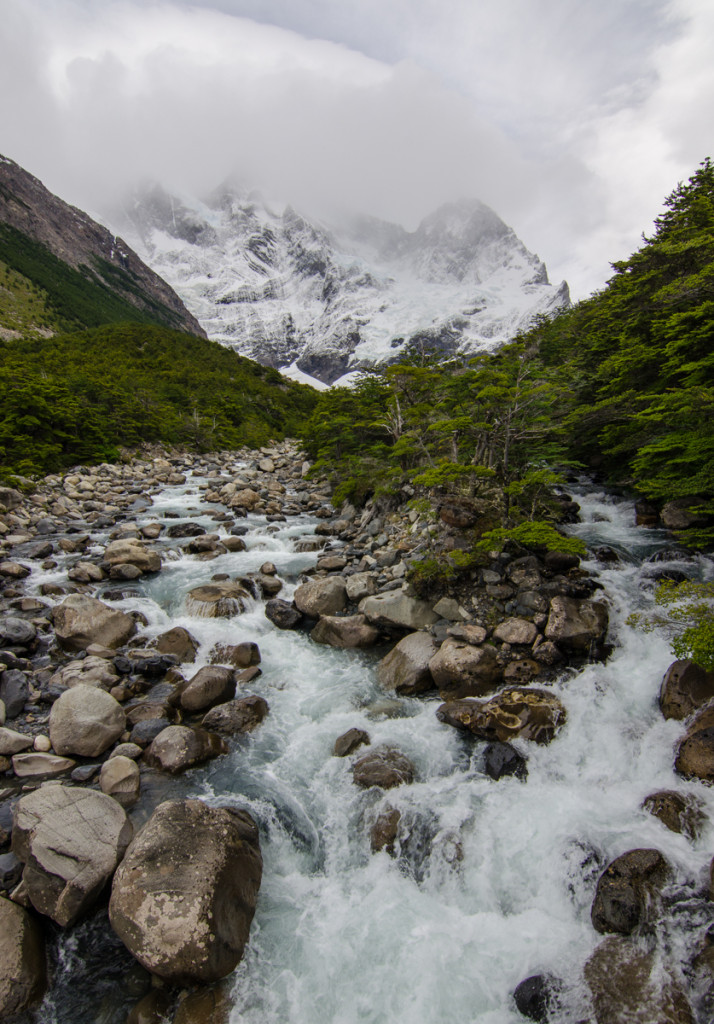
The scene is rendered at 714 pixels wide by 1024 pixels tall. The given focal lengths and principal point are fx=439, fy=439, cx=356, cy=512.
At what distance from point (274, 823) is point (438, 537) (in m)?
7.58

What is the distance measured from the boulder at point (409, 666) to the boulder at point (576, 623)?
2.51m

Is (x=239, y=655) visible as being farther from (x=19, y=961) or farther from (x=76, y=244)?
(x=76, y=244)

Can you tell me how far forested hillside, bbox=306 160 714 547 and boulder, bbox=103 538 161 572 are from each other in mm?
8366

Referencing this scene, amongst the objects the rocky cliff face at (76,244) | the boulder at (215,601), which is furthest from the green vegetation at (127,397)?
the rocky cliff face at (76,244)

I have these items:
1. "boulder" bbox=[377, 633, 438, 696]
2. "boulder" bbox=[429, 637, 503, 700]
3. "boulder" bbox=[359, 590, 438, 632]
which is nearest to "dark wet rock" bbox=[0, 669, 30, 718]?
"boulder" bbox=[377, 633, 438, 696]

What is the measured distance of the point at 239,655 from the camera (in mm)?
9906

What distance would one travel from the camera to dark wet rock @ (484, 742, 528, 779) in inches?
271

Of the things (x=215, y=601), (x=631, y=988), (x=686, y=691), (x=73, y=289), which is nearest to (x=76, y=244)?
(x=73, y=289)

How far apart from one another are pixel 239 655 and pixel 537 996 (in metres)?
7.27

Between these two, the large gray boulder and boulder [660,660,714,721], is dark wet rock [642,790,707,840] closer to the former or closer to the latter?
boulder [660,660,714,721]

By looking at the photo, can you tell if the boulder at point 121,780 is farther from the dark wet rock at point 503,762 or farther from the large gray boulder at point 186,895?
the dark wet rock at point 503,762

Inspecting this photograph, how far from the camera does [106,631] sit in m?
10.1

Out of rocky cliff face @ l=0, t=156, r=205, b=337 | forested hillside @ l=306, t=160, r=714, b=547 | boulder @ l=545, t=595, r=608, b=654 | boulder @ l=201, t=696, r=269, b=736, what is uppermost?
rocky cliff face @ l=0, t=156, r=205, b=337

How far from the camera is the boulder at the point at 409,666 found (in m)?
9.03
